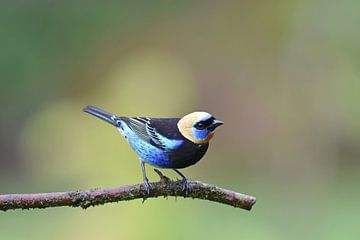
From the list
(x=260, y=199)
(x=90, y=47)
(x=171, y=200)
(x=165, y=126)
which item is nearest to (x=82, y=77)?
(x=90, y=47)

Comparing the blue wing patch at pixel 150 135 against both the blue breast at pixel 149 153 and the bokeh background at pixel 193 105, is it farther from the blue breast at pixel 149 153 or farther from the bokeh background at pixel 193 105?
the bokeh background at pixel 193 105

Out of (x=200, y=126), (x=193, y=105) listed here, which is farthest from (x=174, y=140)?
(x=193, y=105)

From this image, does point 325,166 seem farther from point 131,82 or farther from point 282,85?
point 131,82

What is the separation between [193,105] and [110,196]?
11703 mm

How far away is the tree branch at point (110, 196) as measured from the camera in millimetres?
2072

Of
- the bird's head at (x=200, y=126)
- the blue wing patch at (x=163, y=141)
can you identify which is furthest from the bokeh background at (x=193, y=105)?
the bird's head at (x=200, y=126)

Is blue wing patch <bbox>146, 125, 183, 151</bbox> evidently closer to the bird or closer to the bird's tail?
the bird

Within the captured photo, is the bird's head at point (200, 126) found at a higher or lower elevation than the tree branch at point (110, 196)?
higher

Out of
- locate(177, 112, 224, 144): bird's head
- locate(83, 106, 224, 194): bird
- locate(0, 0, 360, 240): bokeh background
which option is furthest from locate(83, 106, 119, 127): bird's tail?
locate(0, 0, 360, 240): bokeh background

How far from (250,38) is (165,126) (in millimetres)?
13427

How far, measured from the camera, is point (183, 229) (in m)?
7.43

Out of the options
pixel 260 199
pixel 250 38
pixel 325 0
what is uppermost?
pixel 325 0

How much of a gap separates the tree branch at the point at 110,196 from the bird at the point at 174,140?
4 centimetres

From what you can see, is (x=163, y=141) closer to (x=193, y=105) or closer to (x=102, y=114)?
(x=102, y=114)
